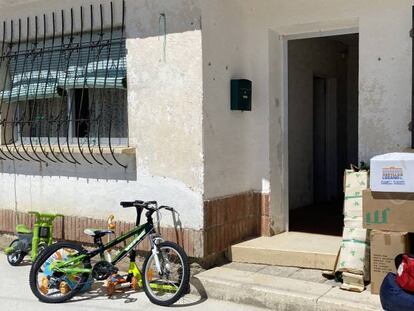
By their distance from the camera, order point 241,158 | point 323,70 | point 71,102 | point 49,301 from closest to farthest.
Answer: point 49,301
point 241,158
point 71,102
point 323,70

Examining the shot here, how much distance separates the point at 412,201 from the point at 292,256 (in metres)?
1.49

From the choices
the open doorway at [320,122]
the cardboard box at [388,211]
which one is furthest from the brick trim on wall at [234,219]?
the cardboard box at [388,211]

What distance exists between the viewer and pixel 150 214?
16.9ft

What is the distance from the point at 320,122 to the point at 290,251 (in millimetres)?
4139

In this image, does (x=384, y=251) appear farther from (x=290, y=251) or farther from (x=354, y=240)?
(x=290, y=251)

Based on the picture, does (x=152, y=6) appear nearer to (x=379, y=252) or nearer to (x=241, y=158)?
(x=241, y=158)

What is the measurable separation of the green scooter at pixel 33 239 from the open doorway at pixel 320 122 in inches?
125

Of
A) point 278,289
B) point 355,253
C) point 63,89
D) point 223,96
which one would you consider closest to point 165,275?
point 278,289

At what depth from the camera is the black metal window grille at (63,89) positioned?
611 cm

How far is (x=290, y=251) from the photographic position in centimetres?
549

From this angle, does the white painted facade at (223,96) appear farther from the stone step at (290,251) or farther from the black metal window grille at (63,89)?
the stone step at (290,251)

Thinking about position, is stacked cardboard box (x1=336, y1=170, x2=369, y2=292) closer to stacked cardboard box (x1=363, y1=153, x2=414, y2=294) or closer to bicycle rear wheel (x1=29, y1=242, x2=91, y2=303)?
stacked cardboard box (x1=363, y1=153, x2=414, y2=294)

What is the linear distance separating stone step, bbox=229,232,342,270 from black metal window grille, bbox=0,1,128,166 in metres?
1.65

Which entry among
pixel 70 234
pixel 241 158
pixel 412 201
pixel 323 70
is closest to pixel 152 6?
pixel 241 158
